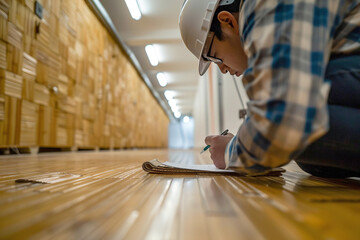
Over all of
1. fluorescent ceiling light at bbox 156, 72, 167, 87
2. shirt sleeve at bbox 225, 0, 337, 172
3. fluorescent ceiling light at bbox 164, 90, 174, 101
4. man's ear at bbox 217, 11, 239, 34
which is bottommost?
shirt sleeve at bbox 225, 0, 337, 172

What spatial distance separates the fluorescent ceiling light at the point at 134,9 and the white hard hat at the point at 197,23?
346 cm

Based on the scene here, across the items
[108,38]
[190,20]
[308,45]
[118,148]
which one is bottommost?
[118,148]

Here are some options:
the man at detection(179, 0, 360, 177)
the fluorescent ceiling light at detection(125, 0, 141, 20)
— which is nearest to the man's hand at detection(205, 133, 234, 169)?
the man at detection(179, 0, 360, 177)

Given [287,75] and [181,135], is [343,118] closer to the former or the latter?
[287,75]

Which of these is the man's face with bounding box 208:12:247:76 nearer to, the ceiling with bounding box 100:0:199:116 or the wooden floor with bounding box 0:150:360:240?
the wooden floor with bounding box 0:150:360:240

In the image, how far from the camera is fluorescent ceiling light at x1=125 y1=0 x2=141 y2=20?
3953 mm

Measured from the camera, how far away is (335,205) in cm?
44

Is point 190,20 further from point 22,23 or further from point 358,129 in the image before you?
point 22,23

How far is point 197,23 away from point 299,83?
0.54 m

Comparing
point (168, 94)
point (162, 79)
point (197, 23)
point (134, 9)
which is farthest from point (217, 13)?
point (168, 94)

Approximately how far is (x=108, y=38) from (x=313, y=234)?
Answer: 5.05 m

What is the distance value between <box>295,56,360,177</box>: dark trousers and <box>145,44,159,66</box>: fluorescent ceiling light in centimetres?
539

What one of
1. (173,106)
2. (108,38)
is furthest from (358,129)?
(173,106)

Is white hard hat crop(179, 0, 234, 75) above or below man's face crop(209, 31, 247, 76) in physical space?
above
